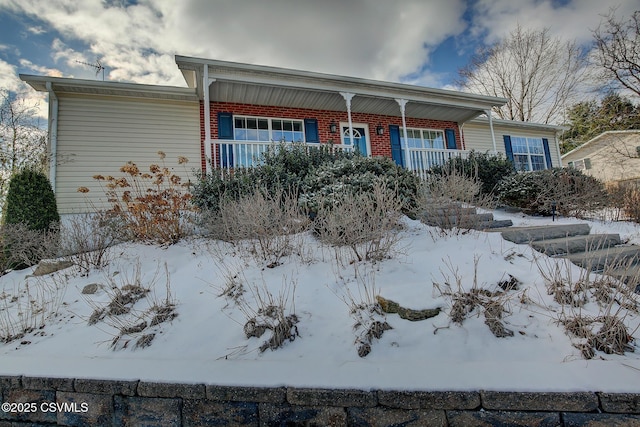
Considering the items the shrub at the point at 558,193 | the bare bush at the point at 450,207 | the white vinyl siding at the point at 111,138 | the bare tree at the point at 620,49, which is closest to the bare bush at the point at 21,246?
the white vinyl siding at the point at 111,138

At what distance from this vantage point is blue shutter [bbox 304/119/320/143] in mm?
8453

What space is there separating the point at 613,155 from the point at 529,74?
6.00m

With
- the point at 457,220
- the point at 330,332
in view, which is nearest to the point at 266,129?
the point at 457,220

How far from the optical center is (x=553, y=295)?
7.57 feet

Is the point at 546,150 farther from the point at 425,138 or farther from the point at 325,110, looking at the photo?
the point at 325,110

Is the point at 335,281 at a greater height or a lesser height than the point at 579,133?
lesser

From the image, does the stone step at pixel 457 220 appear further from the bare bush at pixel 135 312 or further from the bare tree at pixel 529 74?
the bare tree at pixel 529 74

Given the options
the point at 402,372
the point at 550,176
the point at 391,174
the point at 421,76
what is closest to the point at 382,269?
the point at 402,372

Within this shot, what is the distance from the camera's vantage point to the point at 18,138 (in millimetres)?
6445

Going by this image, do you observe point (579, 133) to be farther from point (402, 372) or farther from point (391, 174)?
point (402, 372)

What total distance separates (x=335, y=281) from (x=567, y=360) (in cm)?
169

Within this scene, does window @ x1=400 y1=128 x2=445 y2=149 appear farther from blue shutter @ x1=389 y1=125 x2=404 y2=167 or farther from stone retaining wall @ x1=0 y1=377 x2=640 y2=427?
stone retaining wall @ x1=0 y1=377 x2=640 y2=427

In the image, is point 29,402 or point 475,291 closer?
point 29,402

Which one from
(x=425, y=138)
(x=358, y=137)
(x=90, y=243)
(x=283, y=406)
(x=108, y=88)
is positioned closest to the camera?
(x=283, y=406)
